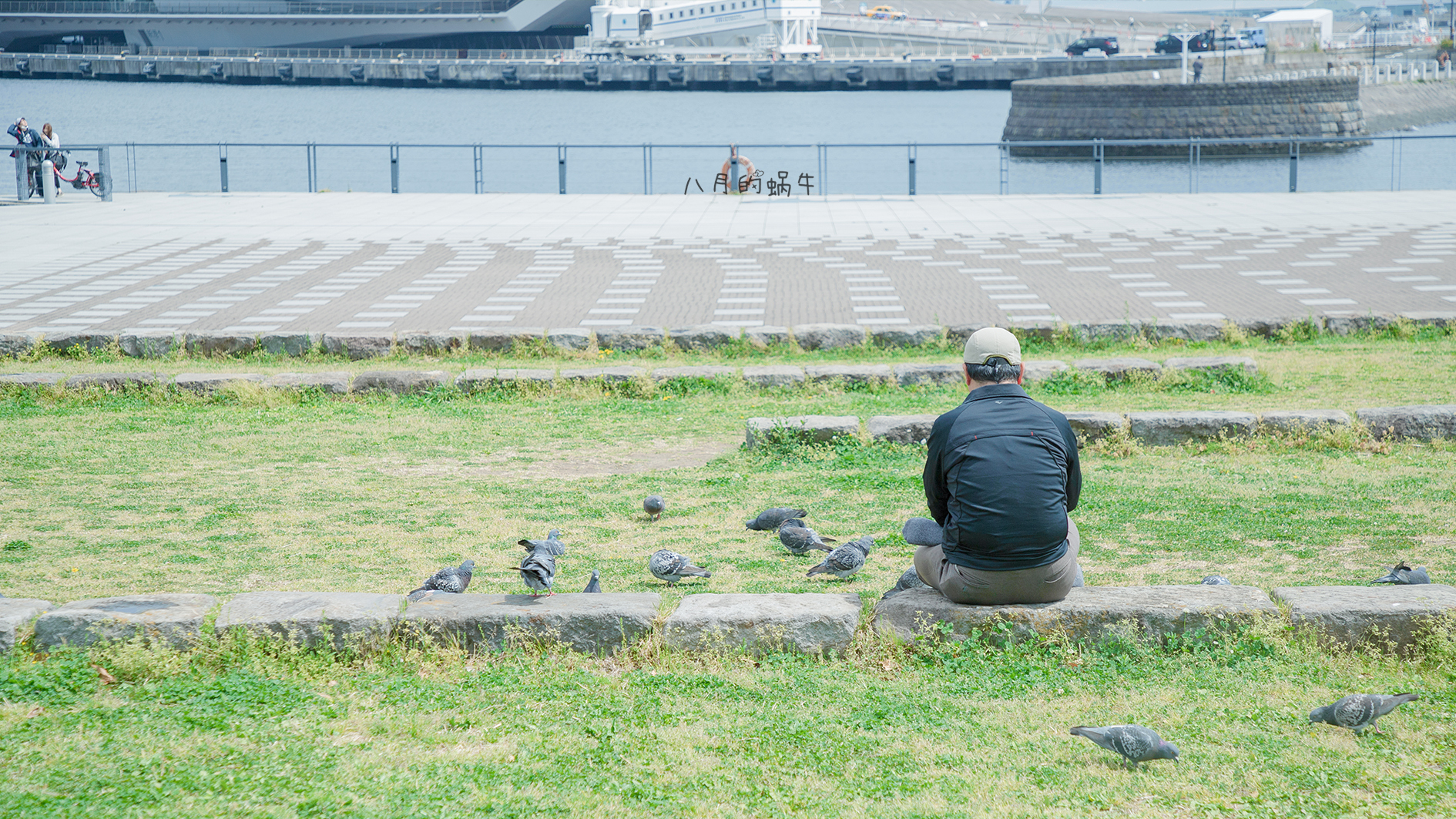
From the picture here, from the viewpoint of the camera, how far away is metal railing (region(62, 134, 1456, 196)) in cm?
2942

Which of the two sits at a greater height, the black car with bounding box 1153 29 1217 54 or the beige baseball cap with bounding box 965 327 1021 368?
the black car with bounding box 1153 29 1217 54

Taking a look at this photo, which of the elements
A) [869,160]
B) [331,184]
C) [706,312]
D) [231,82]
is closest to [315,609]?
[706,312]

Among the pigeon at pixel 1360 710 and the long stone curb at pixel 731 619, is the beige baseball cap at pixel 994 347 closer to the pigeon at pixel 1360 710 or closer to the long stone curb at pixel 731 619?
the long stone curb at pixel 731 619

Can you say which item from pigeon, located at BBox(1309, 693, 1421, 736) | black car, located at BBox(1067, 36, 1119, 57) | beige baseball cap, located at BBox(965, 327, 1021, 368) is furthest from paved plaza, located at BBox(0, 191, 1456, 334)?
black car, located at BBox(1067, 36, 1119, 57)

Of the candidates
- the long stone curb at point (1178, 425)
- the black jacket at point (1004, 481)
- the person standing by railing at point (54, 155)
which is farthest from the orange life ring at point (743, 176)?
the black jacket at point (1004, 481)

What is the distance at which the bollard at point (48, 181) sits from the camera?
24.6 metres

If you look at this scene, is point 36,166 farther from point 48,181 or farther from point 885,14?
point 885,14

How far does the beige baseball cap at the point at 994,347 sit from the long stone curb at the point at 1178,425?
360cm

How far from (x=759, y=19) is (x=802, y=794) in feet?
340

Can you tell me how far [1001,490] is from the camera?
4426 millimetres

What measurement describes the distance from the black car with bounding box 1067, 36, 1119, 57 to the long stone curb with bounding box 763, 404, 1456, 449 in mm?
83013

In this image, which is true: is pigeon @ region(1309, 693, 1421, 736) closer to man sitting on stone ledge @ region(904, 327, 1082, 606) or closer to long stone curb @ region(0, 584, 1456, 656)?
long stone curb @ region(0, 584, 1456, 656)

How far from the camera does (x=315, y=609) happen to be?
4.66 metres

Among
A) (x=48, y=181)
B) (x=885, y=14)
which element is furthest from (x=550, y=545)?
(x=885, y=14)
